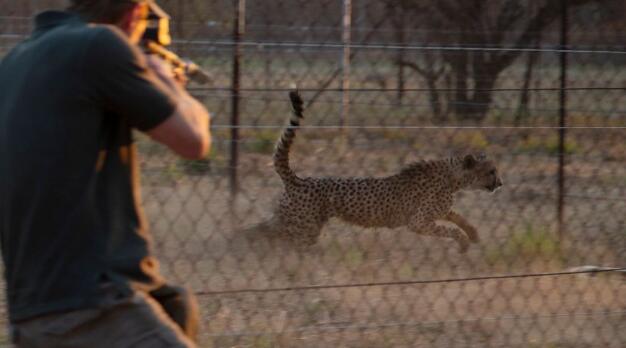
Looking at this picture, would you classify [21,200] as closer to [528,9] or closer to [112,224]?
[112,224]

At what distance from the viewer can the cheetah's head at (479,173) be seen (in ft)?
Answer: 21.3

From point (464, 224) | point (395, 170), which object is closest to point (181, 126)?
point (464, 224)

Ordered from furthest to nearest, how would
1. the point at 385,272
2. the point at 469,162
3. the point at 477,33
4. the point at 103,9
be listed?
the point at 477,33, the point at 469,162, the point at 385,272, the point at 103,9

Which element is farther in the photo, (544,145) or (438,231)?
(544,145)

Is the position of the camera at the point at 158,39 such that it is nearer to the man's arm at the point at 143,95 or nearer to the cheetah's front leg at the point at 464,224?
the man's arm at the point at 143,95

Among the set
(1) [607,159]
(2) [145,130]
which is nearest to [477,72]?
(1) [607,159]

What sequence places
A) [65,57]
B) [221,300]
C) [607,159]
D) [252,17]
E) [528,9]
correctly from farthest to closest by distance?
[607,159]
[528,9]
[252,17]
[221,300]
[65,57]

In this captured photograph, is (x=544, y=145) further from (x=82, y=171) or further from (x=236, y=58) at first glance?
(x=82, y=171)

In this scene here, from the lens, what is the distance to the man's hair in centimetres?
221

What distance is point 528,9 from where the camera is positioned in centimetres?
694

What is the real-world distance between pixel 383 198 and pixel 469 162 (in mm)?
603

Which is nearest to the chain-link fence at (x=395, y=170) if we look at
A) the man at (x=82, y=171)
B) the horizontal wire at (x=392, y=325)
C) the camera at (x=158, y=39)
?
the horizontal wire at (x=392, y=325)

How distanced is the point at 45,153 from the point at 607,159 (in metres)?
5.91

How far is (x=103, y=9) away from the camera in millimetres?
2209
